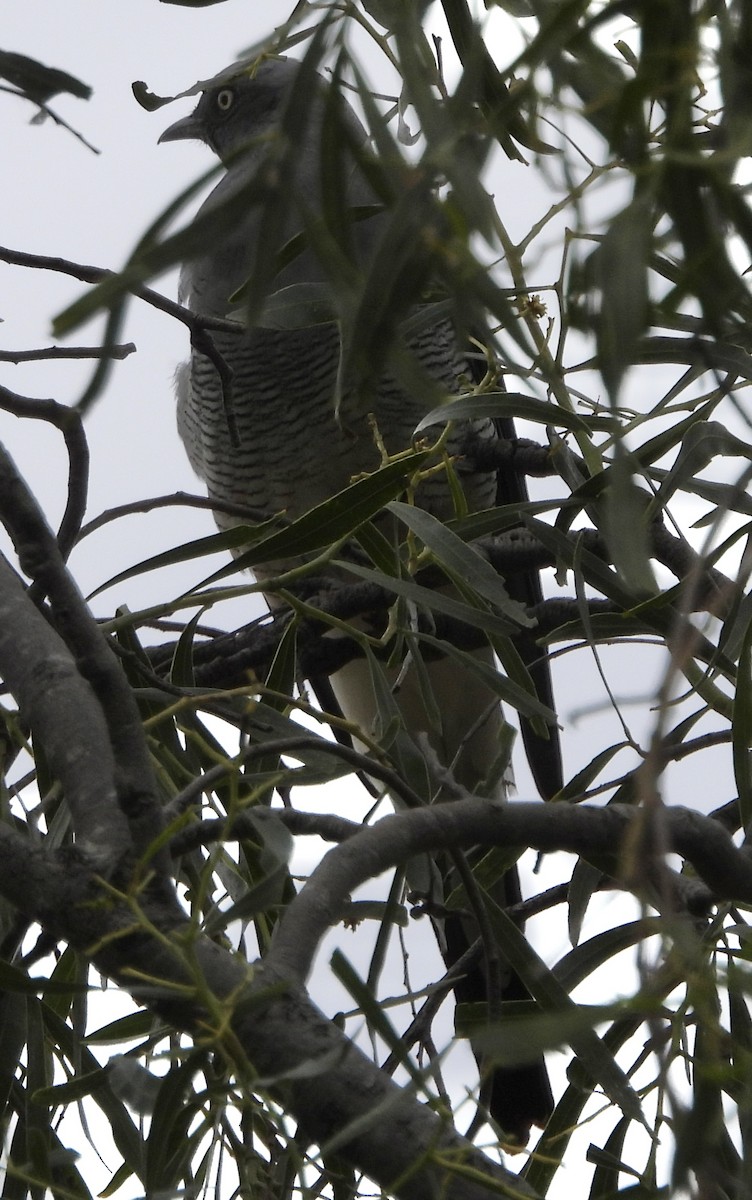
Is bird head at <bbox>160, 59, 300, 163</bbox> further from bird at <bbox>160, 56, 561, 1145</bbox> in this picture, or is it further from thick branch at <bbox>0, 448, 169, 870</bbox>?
thick branch at <bbox>0, 448, 169, 870</bbox>

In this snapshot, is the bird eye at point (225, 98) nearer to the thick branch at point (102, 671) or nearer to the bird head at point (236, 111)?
Result: the bird head at point (236, 111)

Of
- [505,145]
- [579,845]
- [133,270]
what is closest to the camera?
[133,270]

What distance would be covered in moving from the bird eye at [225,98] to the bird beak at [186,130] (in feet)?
0.23

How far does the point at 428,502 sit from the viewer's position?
2.10m

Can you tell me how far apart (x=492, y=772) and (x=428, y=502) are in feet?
4.41

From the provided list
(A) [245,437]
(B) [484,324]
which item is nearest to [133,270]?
(B) [484,324]

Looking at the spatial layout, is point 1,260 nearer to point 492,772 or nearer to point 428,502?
point 492,772

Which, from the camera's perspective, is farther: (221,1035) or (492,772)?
(492,772)

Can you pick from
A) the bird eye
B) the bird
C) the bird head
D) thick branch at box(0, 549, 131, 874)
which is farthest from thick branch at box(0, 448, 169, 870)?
the bird eye

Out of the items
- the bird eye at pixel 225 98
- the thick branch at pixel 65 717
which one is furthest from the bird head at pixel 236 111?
the thick branch at pixel 65 717

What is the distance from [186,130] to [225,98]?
0.36 feet

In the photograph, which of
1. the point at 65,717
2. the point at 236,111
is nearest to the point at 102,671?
the point at 65,717

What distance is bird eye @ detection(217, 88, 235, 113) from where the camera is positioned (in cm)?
232

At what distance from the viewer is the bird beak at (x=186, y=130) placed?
239cm
